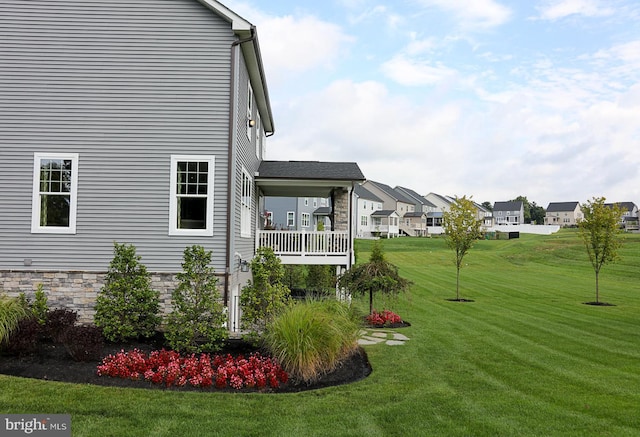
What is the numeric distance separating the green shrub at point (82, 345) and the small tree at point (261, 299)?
7.73 ft

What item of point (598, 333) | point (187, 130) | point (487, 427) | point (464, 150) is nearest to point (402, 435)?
point (487, 427)

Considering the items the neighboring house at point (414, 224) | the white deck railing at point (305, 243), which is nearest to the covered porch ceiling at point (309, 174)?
the white deck railing at point (305, 243)

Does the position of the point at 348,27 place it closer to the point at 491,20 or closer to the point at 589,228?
the point at 491,20

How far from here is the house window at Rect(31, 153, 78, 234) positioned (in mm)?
9742

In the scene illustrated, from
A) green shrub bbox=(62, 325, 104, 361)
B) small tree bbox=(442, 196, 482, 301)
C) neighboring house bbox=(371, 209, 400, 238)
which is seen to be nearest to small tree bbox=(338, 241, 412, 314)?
green shrub bbox=(62, 325, 104, 361)

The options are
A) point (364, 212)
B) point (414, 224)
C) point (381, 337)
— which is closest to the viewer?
point (381, 337)

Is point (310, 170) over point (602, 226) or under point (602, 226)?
Result: over

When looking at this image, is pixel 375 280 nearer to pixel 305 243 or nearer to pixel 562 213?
pixel 305 243

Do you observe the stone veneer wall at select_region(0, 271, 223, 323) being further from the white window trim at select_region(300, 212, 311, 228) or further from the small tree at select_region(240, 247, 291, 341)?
the white window trim at select_region(300, 212, 311, 228)

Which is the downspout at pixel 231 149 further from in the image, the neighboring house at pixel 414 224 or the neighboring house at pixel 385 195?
the neighboring house at pixel 414 224

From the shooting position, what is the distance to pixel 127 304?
332 inches

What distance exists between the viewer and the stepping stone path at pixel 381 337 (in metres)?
9.81

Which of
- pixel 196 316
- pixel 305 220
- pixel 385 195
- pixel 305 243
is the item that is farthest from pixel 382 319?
pixel 385 195

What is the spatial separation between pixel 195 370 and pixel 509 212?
105 meters
